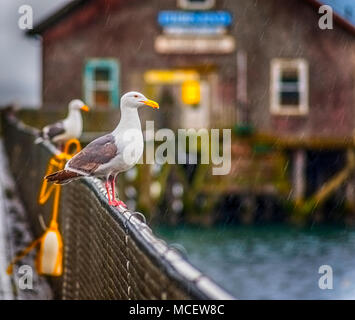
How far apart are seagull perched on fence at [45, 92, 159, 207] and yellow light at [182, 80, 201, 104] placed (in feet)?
87.9

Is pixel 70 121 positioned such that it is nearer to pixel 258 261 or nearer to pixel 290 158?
pixel 258 261

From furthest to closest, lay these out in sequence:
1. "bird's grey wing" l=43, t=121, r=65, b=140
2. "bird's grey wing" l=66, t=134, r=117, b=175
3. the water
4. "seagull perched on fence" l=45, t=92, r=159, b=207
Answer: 1. the water
2. "bird's grey wing" l=43, t=121, r=65, b=140
3. "bird's grey wing" l=66, t=134, r=117, b=175
4. "seagull perched on fence" l=45, t=92, r=159, b=207

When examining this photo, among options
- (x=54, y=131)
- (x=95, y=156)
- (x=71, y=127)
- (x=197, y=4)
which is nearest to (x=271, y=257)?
(x=197, y=4)

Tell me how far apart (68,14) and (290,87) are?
7980 mm

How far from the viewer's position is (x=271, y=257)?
2762cm

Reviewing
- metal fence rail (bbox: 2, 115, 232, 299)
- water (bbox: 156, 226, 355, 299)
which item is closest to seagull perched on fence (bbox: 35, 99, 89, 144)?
metal fence rail (bbox: 2, 115, 232, 299)

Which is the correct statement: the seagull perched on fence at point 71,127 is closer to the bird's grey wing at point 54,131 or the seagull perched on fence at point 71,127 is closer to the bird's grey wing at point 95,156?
the bird's grey wing at point 54,131

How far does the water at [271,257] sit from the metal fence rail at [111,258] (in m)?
13.5

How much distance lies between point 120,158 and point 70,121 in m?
3.52

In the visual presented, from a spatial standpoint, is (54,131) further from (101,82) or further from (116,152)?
(101,82)

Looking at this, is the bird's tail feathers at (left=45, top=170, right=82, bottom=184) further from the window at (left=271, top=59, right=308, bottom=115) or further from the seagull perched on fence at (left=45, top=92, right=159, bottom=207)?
the window at (left=271, top=59, right=308, bottom=115)

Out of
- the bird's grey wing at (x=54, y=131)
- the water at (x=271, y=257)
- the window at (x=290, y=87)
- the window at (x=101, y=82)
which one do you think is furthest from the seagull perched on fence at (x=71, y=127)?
the window at (x=290, y=87)

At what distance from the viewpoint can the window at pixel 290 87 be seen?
3222 cm

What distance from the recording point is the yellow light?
3225 cm
